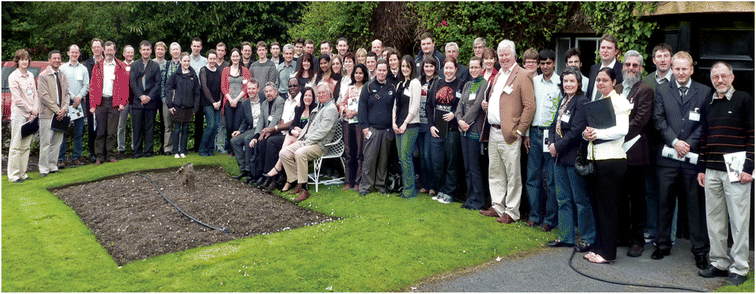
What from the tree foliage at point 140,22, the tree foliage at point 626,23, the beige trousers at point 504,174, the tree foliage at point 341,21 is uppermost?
the tree foliage at point 140,22

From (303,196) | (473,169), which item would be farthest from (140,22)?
(473,169)

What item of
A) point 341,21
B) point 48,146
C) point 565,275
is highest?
point 341,21

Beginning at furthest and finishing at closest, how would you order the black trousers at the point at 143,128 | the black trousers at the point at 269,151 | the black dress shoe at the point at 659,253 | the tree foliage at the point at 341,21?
the tree foliage at the point at 341,21 < the black trousers at the point at 143,128 < the black trousers at the point at 269,151 < the black dress shoe at the point at 659,253

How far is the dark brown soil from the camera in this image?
6785 mm

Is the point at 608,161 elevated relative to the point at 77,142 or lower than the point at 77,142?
elevated

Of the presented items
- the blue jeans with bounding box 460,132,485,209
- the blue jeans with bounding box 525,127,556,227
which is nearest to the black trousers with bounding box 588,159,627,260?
the blue jeans with bounding box 525,127,556,227

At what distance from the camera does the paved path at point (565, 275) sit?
17.4 feet

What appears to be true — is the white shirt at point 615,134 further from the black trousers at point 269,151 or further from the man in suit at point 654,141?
the black trousers at point 269,151

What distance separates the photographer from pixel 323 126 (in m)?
8.84

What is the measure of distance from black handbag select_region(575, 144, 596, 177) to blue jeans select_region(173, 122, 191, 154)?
25.8ft

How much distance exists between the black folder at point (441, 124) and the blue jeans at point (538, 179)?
4.21ft

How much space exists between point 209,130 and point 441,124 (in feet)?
17.3

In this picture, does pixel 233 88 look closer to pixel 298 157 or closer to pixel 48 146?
pixel 48 146

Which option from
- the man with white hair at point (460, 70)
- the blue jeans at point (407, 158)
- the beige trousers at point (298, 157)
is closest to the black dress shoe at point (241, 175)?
the beige trousers at point (298, 157)
